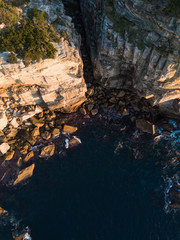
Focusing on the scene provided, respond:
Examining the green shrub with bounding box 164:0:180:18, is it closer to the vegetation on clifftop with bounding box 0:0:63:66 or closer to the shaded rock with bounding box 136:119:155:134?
the vegetation on clifftop with bounding box 0:0:63:66

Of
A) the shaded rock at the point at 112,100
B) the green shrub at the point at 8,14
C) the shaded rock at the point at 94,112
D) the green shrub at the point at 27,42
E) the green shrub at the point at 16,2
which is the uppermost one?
the green shrub at the point at 16,2

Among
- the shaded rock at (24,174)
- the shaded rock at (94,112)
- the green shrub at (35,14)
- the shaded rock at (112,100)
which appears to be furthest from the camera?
the shaded rock at (112,100)

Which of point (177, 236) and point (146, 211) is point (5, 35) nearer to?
point (146, 211)

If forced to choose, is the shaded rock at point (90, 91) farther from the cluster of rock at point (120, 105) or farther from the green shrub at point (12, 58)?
the green shrub at point (12, 58)

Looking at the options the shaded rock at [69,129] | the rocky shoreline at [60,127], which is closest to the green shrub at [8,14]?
the rocky shoreline at [60,127]

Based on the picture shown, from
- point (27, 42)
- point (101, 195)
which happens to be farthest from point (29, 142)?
point (27, 42)

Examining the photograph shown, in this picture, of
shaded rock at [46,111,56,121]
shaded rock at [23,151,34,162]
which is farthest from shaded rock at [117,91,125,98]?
shaded rock at [23,151,34,162]

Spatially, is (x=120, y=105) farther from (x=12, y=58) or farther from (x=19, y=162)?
(x=19, y=162)

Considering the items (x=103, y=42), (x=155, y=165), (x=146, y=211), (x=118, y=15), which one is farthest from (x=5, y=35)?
(x=146, y=211)

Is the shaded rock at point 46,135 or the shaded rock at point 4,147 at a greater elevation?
the shaded rock at point 46,135
